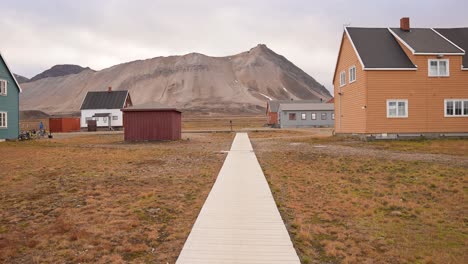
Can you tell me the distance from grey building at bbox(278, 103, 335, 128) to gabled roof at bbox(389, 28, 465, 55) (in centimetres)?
3308

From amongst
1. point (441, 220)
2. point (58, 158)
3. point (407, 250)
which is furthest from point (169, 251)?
point (58, 158)

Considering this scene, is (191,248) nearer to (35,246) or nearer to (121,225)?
(121,225)

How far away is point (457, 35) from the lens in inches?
1367

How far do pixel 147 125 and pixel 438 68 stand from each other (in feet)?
86.3

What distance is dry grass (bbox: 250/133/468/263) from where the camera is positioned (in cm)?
657

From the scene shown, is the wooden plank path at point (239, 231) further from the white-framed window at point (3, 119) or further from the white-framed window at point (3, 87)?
the white-framed window at point (3, 87)

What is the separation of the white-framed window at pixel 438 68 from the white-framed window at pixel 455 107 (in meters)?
2.30

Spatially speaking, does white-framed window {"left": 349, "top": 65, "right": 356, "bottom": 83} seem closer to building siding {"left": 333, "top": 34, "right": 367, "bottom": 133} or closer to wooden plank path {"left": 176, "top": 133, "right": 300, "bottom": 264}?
building siding {"left": 333, "top": 34, "right": 367, "bottom": 133}

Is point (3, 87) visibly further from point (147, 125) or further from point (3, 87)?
point (147, 125)

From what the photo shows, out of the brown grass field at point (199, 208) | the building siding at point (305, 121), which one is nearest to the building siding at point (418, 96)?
the brown grass field at point (199, 208)

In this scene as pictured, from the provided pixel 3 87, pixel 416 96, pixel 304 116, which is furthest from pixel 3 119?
pixel 304 116

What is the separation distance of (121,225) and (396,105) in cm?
2791

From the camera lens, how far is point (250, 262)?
579 centimetres

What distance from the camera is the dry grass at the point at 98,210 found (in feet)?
21.3
